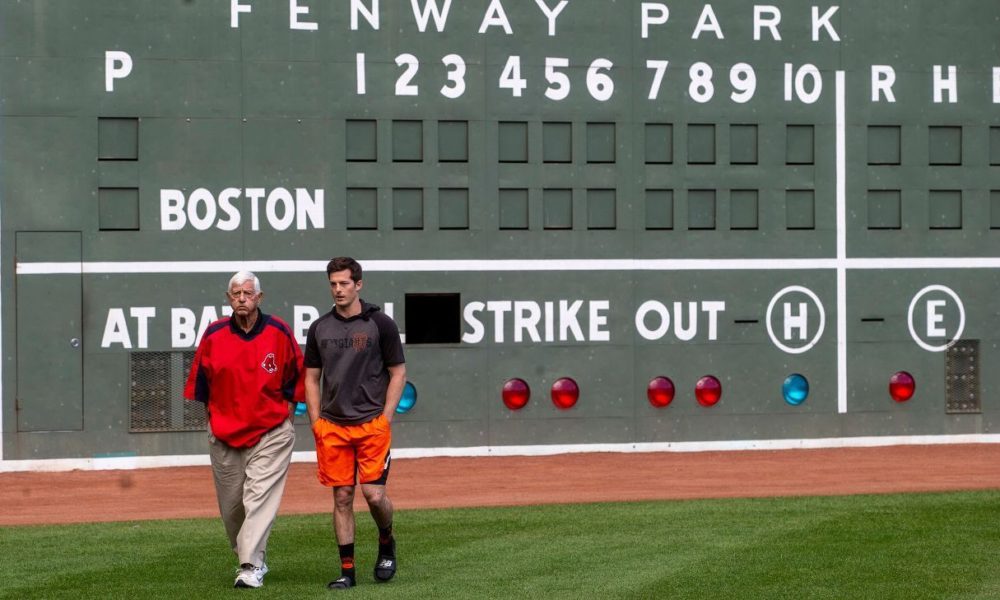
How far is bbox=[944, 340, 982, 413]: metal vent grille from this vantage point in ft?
56.7

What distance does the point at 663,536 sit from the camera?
36.8ft

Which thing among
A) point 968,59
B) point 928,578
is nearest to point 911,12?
point 968,59

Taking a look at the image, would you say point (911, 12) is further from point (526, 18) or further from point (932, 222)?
point (526, 18)

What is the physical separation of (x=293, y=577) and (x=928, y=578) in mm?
3544

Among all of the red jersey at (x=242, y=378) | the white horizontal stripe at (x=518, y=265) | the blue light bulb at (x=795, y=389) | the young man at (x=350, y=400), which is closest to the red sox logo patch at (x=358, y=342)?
the young man at (x=350, y=400)

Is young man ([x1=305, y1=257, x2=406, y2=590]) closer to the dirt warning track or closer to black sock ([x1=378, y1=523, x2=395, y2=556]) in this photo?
black sock ([x1=378, y1=523, x2=395, y2=556])

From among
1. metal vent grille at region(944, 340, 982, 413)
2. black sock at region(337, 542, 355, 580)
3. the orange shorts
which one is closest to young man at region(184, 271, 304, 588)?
the orange shorts

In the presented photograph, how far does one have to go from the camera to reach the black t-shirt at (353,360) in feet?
29.4

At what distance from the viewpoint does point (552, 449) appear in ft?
54.0

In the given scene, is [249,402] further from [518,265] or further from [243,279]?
[518,265]

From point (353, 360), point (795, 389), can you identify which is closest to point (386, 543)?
point (353, 360)

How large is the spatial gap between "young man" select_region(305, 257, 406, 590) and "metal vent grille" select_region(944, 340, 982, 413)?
9.68 metres

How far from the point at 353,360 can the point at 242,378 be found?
0.64 m

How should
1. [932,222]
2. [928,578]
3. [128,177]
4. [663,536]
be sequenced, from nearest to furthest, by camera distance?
[928,578] < [663,536] < [128,177] < [932,222]
